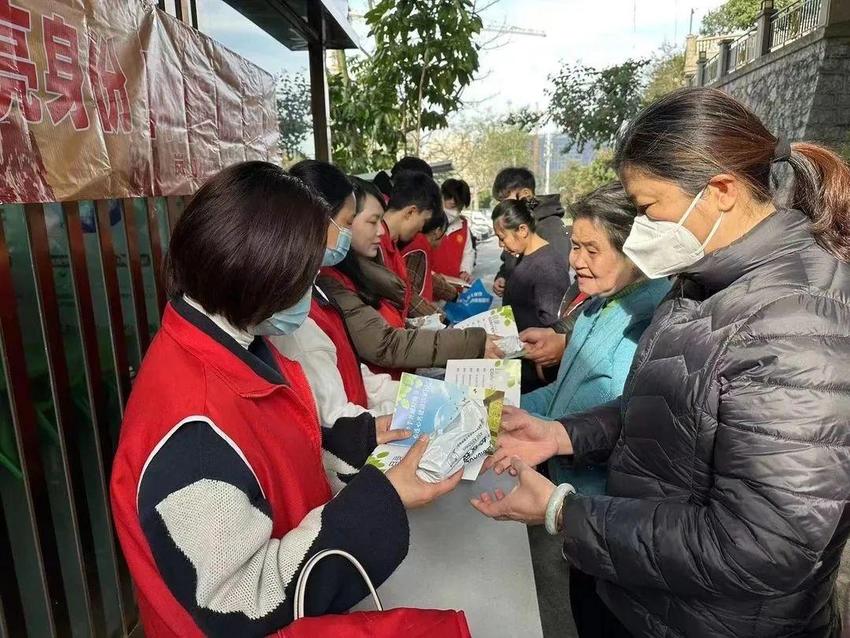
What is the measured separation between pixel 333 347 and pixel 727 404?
1.05 metres

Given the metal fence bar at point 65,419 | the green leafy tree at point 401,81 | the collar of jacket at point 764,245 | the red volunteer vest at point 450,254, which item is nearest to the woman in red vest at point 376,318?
the metal fence bar at point 65,419

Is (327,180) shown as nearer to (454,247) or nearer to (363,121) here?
(454,247)

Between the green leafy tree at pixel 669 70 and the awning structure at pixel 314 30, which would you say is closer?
the awning structure at pixel 314 30

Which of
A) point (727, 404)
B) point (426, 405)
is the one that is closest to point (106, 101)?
point (426, 405)

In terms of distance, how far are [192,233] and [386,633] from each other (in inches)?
28.1

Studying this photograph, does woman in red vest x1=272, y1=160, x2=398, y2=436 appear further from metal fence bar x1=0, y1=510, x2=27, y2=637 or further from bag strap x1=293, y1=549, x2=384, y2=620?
metal fence bar x1=0, y1=510, x2=27, y2=637

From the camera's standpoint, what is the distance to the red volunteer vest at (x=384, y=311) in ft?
6.65

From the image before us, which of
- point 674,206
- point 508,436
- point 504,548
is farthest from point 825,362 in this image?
point 504,548

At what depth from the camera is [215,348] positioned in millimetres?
953

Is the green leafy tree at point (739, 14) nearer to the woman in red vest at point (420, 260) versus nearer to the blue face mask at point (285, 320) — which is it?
the woman in red vest at point (420, 260)

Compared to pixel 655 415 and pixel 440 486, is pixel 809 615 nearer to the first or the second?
pixel 655 415

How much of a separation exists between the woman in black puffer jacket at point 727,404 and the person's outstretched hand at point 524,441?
0.23 m

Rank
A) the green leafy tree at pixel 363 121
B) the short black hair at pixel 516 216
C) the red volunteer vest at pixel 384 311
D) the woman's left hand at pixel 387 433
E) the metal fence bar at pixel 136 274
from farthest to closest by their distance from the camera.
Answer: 1. the green leafy tree at pixel 363 121
2. the short black hair at pixel 516 216
3. the red volunteer vest at pixel 384 311
4. the metal fence bar at pixel 136 274
5. the woman's left hand at pixel 387 433

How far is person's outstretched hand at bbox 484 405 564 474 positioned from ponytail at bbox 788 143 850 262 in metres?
0.74
